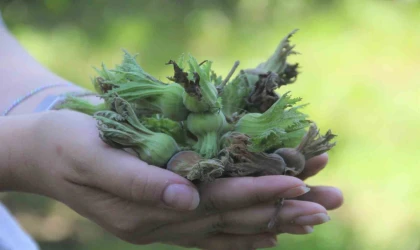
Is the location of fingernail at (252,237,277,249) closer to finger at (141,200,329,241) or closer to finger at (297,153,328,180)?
finger at (141,200,329,241)

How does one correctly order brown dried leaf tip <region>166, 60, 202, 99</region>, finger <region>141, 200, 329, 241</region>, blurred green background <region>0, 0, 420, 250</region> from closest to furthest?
brown dried leaf tip <region>166, 60, 202, 99</region> → finger <region>141, 200, 329, 241</region> → blurred green background <region>0, 0, 420, 250</region>

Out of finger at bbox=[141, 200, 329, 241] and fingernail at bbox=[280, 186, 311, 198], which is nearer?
fingernail at bbox=[280, 186, 311, 198]

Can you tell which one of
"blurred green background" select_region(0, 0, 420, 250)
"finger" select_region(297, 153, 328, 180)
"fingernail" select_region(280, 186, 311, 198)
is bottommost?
"fingernail" select_region(280, 186, 311, 198)

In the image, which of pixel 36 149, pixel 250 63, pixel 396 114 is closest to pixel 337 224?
pixel 396 114

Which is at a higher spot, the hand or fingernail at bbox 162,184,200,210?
the hand

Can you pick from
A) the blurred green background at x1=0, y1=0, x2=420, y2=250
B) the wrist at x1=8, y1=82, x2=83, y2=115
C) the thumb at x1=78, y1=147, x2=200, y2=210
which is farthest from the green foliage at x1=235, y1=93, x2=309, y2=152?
the blurred green background at x1=0, y1=0, x2=420, y2=250

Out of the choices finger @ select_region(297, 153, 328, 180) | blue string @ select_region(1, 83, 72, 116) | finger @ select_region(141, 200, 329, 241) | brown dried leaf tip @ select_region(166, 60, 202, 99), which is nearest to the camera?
brown dried leaf tip @ select_region(166, 60, 202, 99)
